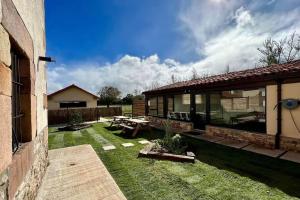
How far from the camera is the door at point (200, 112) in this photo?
33.2 feet

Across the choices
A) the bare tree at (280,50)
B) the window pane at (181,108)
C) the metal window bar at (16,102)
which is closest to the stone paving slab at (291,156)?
the window pane at (181,108)

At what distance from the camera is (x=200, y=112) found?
Result: 1043cm

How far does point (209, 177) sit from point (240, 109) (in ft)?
15.6

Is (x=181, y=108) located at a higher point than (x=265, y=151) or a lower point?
higher

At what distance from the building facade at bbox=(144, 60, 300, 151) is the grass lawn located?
155 centimetres

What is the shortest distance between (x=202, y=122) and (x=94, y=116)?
40.7 feet

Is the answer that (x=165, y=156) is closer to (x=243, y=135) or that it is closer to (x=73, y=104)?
(x=243, y=135)

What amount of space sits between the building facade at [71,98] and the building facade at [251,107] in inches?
567

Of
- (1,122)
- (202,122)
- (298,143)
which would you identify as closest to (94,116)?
(202,122)

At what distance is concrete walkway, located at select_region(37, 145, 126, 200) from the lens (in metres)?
3.93

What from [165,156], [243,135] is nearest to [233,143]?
[243,135]

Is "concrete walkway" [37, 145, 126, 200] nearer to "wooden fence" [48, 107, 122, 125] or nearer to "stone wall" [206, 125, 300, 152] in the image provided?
"stone wall" [206, 125, 300, 152]

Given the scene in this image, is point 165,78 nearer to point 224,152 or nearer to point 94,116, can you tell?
point 94,116

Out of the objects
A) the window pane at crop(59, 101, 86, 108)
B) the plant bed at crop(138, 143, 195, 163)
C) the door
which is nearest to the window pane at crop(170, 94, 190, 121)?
Result: the door
